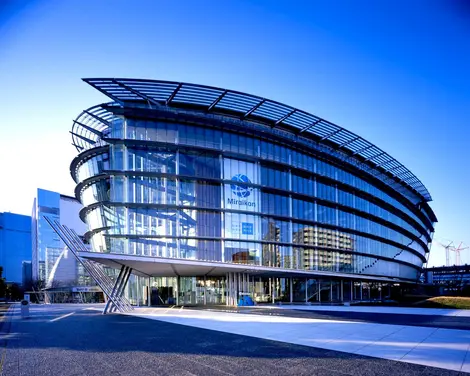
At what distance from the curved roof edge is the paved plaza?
24724 millimetres

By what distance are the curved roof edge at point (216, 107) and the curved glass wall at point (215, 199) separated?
303 centimetres

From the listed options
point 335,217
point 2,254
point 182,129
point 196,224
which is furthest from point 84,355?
point 2,254

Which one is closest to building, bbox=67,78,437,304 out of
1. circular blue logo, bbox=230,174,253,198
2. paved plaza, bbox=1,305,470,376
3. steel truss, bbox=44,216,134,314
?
circular blue logo, bbox=230,174,253,198

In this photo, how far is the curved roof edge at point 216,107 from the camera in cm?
3481

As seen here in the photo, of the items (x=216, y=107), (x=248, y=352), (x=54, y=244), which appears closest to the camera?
(x=248, y=352)

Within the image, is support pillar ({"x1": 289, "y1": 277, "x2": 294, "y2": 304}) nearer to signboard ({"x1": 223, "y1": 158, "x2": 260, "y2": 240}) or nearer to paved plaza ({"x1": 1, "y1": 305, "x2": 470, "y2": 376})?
signboard ({"x1": 223, "y1": 158, "x2": 260, "y2": 240})

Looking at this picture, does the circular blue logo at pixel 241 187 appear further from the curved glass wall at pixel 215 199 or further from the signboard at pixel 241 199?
the curved glass wall at pixel 215 199

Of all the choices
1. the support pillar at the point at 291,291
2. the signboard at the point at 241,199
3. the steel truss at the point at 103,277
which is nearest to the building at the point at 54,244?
the support pillar at the point at 291,291

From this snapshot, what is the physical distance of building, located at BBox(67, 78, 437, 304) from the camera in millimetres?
35938

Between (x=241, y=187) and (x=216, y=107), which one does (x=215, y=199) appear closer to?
(x=241, y=187)

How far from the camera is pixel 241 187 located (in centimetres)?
3944

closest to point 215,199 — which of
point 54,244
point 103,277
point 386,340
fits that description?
point 103,277

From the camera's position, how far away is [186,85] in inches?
1391

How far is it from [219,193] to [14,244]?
16382 cm
